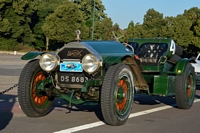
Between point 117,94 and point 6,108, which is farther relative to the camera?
point 6,108

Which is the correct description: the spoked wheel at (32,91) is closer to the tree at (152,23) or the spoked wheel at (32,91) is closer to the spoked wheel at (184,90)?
the spoked wheel at (184,90)

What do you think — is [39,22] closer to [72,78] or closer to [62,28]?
[62,28]

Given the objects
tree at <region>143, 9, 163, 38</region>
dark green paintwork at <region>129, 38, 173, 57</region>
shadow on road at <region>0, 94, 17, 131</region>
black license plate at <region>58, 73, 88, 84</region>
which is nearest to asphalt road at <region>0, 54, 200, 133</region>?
shadow on road at <region>0, 94, 17, 131</region>

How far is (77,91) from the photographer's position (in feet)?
27.2

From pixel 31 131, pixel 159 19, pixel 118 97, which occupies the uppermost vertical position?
A: pixel 159 19

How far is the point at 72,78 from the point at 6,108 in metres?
2.41

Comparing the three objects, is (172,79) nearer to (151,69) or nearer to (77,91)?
(151,69)

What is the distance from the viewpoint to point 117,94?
7.95 m

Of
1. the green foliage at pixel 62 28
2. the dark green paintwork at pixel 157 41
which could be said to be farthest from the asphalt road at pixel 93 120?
the green foliage at pixel 62 28

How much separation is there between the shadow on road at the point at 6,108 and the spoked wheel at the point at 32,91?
44cm

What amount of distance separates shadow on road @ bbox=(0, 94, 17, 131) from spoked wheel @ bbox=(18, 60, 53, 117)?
1.45ft

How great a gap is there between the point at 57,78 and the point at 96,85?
0.92m

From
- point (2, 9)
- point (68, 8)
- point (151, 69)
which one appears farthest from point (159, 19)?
point (151, 69)

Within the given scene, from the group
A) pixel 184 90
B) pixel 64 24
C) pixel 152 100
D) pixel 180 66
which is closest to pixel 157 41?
pixel 180 66
